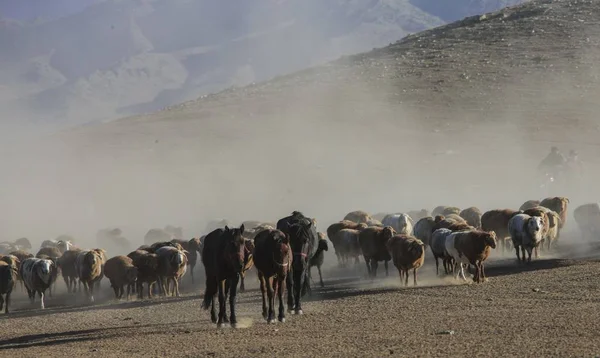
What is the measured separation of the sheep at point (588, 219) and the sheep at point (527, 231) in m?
9.10

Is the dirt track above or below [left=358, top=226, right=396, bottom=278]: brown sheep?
below

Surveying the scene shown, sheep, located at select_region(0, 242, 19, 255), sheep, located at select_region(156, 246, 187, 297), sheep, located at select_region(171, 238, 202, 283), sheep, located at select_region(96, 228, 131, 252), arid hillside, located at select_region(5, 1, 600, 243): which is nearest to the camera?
sheep, located at select_region(156, 246, 187, 297)

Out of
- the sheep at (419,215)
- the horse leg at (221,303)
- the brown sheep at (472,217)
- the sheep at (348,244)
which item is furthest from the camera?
the sheep at (419,215)

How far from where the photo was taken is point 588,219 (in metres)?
38.5

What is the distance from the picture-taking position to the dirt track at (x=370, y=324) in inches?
652

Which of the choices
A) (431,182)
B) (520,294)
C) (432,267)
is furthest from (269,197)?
(520,294)

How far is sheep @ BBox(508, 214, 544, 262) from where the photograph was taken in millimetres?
29125

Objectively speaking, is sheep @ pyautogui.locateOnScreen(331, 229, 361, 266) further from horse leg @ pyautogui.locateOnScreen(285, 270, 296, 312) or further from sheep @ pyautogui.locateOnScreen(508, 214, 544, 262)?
horse leg @ pyautogui.locateOnScreen(285, 270, 296, 312)

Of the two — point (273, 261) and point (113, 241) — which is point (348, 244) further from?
point (113, 241)

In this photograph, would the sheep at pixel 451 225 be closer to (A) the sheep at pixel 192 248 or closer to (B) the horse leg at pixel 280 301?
(A) the sheep at pixel 192 248

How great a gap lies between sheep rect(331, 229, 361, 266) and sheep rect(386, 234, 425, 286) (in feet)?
17.6

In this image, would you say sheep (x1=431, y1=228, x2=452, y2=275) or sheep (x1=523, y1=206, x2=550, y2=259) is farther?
sheep (x1=523, y1=206, x2=550, y2=259)

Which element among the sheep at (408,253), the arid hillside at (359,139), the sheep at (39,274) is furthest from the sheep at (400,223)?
the arid hillside at (359,139)

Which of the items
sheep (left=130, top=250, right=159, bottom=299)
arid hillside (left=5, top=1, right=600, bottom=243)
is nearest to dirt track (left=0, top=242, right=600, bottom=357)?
sheep (left=130, top=250, right=159, bottom=299)
